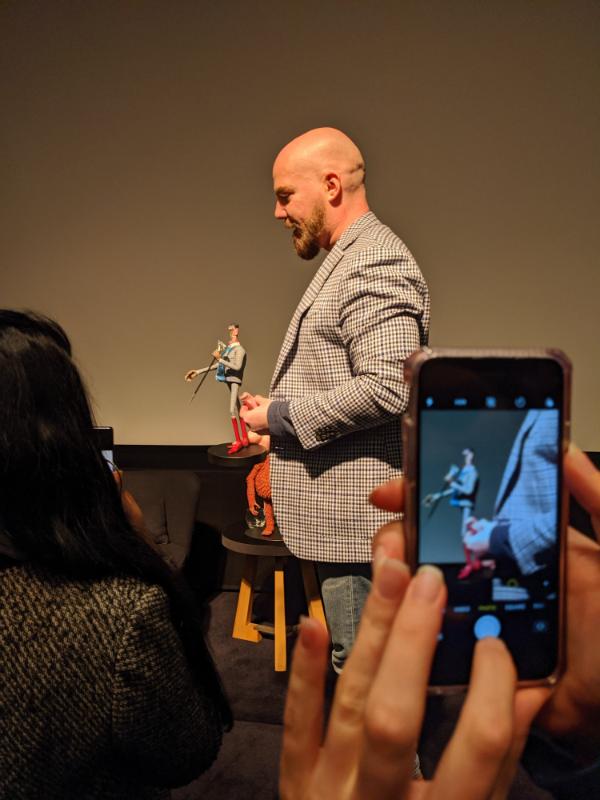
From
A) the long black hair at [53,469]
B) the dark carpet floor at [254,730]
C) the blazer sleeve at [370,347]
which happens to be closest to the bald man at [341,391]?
the blazer sleeve at [370,347]

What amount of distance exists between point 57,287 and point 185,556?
1.30 metres

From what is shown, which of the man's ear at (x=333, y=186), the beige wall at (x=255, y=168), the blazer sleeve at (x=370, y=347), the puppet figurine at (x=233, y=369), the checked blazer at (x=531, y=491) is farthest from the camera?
the beige wall at (x=255, y=168)

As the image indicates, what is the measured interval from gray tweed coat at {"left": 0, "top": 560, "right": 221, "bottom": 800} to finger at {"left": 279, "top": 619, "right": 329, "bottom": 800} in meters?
0.35

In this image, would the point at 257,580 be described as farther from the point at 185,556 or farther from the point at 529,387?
the point at 529,387

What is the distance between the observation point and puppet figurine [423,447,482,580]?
37 centimetres

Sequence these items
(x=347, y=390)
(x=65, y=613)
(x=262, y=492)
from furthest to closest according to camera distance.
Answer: (x=262, y=492) < (x=347, y=390) < (x=65, y=613)

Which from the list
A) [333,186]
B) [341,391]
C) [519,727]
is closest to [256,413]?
[341,391]

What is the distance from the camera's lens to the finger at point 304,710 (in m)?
0.29

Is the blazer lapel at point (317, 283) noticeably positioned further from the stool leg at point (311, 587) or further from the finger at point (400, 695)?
the finger at point (400, 695)

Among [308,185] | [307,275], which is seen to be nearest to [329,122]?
[307,275]

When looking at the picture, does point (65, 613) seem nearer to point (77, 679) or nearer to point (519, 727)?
point (77, 679)

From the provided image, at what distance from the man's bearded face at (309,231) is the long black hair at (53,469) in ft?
2.54

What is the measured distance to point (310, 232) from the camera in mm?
1354

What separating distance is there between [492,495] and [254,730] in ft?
4.94
